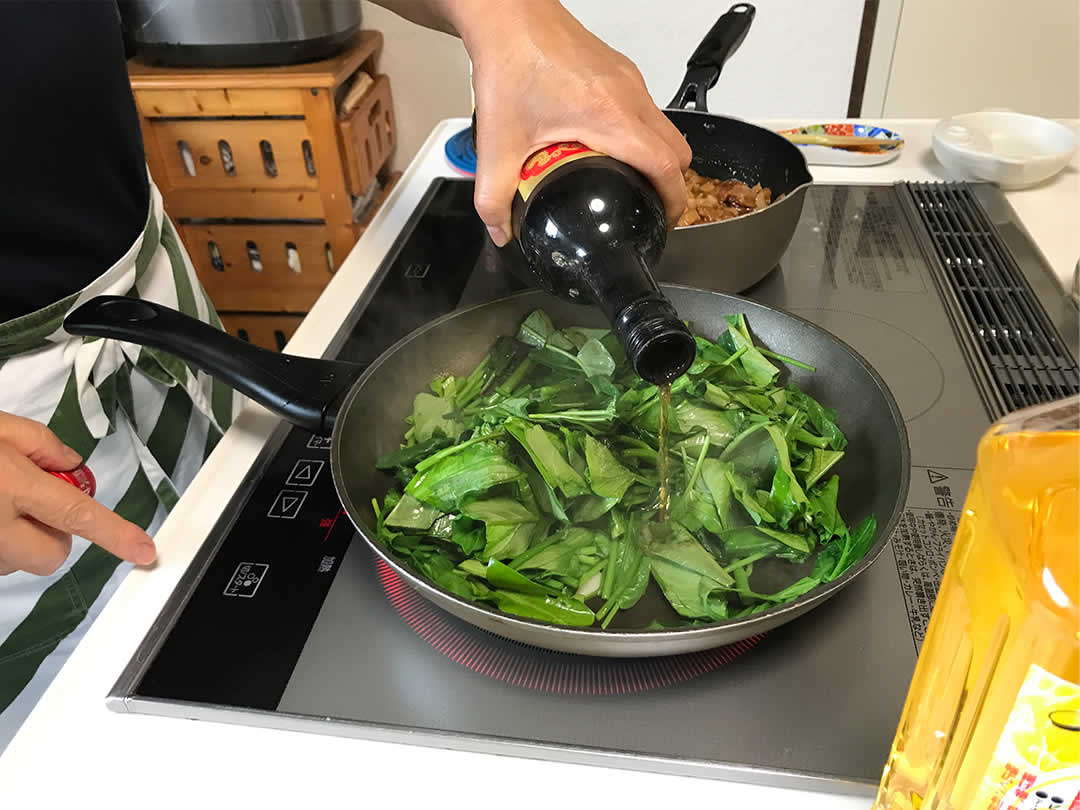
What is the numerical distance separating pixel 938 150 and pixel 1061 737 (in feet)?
3.67

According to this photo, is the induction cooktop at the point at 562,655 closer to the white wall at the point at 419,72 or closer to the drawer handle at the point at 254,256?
the drawer handle at the point at 254,256

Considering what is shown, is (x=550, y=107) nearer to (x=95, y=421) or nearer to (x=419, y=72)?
(x=95, y=421)

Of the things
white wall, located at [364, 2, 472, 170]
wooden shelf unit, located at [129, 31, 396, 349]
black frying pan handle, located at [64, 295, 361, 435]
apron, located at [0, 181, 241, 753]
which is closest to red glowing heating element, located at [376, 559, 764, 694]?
black frying pan handle, located at [64, 295, 361, 435]

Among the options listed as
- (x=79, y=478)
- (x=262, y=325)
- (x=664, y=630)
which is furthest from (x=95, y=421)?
(x=262, y=325)

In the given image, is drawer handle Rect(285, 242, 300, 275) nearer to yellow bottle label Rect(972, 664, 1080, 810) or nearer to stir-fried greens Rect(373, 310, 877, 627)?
stir-fried greens Rect(373, 310, 877, 627)

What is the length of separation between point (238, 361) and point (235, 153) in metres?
1.63

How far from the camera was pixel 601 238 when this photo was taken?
64 centimetres

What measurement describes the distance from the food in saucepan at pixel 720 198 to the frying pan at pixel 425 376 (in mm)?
215

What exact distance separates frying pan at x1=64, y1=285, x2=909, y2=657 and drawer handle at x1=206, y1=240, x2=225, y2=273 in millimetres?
1614

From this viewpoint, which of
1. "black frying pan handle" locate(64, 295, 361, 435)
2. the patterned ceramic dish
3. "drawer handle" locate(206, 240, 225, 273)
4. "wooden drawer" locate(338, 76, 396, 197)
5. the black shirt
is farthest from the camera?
"drawer handle" locate(206, 240, 225, 273)

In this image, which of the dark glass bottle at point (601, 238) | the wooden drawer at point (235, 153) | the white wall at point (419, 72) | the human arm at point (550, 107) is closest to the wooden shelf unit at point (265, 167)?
the wooden drawer at point (235, 153)

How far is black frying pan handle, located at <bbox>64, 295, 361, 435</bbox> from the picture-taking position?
758 mm

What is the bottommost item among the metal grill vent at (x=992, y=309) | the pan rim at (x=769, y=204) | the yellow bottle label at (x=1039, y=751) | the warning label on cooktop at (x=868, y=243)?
the warning label on cooktop at (x=868, y=243)

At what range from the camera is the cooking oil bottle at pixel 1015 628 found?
0.35 m
